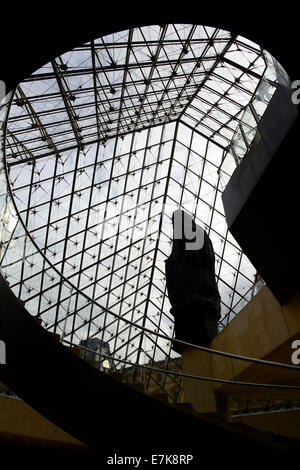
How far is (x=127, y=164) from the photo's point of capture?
90.1ft

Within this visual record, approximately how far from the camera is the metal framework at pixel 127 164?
53.5 ft

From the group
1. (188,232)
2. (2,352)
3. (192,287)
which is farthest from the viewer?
(188,232)

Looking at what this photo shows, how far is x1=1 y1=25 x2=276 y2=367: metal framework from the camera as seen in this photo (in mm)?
16297

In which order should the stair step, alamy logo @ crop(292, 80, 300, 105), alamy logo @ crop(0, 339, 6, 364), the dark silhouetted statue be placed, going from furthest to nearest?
the dark silhouetted statue < the stair step < alamy logo @ crop(292, 80, 300, 105) < alamy logo @ crop(0, 339, 6, 364)

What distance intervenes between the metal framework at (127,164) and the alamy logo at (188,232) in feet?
10.9

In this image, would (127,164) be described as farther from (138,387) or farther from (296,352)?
(138,387)

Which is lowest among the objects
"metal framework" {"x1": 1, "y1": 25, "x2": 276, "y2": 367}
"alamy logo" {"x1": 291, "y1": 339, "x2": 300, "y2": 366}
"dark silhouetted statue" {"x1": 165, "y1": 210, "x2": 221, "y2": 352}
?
"alamy logo" {"x1": 291, "y1": 339, "x2": 300, "y2": 366}

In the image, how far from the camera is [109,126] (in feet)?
75.4

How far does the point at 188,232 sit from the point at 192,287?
3.72 meters

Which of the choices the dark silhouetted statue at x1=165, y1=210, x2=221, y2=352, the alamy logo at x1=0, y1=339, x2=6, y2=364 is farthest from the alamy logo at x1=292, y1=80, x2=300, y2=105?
the dark silhouetted statue at x1=165, y1=210, x2=221, y2=352

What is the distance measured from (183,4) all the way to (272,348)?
9.23 metres

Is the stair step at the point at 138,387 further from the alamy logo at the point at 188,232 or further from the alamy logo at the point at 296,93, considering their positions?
the alamy logo at the point at 188,232

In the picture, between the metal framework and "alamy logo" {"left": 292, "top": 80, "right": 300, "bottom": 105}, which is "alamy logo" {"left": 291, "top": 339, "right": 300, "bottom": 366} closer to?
the metal framework

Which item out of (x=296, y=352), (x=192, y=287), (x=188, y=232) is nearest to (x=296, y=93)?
(x=296, y=352)
